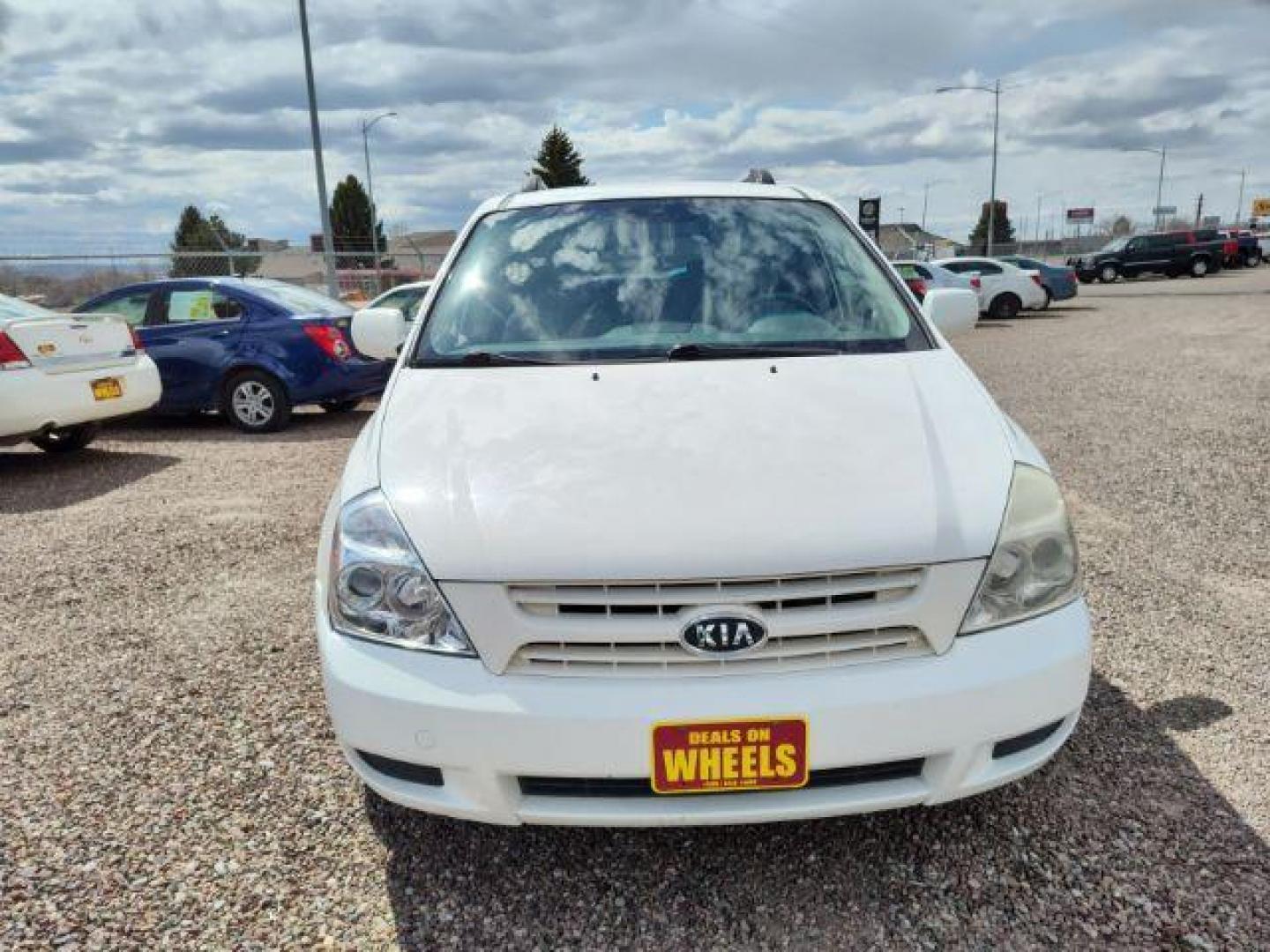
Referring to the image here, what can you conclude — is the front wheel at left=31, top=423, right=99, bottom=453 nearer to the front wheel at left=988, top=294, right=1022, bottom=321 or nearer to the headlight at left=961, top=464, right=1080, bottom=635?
the headlight at left=961, top=464, right=1080, bottom=635

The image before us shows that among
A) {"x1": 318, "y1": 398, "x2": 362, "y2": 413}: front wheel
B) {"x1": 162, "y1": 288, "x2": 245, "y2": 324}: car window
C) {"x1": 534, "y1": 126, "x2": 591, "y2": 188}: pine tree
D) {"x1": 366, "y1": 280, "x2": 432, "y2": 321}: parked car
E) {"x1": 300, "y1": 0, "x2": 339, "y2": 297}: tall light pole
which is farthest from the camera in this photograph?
{"x1": 534, "y1": 126, "x2": 591, "y2": 188}: pine tree

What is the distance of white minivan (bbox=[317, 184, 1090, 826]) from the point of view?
197 centimetres

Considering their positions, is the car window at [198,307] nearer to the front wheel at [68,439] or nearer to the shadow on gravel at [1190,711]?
the front wheel at [68,439]

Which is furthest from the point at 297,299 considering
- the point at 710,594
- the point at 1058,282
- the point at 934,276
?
the point at 1058,282

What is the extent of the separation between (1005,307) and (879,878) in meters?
19.6

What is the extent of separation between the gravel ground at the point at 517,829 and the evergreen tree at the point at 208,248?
46.1 feet

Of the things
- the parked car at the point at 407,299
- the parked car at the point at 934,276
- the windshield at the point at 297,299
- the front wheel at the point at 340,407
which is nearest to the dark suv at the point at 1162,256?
the parked car at the point at 934,276

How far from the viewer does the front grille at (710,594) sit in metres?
2.00

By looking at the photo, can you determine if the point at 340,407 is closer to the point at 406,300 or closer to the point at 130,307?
the point at 406,300

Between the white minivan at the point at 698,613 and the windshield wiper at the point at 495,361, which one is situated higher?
the windshield wiper at the point at 495,361

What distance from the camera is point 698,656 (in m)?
2.00

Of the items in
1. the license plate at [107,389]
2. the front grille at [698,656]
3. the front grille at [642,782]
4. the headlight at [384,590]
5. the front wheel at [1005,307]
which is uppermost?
the headlight at [384,590]

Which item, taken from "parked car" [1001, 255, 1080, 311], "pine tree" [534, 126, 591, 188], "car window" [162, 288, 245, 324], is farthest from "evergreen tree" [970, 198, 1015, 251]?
"car window" [162, 288, 245, 324]

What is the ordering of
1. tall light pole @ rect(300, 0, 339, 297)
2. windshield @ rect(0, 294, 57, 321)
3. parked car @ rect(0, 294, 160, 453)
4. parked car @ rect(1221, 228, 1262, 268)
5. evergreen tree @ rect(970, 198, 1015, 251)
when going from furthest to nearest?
evergreen tree @ rect(970, 198, 1015, 251), parked car @ rect(1221, 228, 1262, 268), tall light pole @ rect(300, 0, 339, 297), windshield @ rect(0, 294, 57, 321), parked car @ rect(0, 294, 160, 453)
